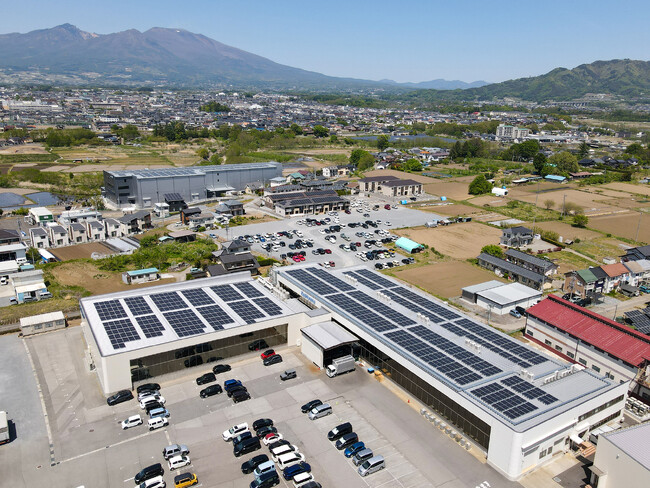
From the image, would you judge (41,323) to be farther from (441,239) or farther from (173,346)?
(441,239)

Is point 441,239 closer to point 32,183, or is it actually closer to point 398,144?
point 32,183

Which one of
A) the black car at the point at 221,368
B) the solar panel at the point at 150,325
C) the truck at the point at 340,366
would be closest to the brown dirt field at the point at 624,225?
the truck at the point at 340,366

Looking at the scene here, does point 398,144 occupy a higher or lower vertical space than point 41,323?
higher

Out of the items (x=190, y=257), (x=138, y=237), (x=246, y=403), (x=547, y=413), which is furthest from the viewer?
(x=138, y=237)

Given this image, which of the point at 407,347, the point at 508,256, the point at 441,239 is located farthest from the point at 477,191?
the point at 407,347

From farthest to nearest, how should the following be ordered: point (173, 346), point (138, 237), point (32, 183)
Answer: point (32, 183)
point (138, 237)
point (173, 346)

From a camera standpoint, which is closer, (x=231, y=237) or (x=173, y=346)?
(x=173, y=346)
